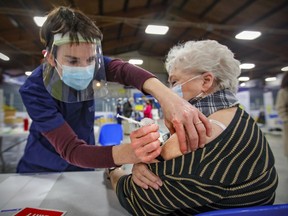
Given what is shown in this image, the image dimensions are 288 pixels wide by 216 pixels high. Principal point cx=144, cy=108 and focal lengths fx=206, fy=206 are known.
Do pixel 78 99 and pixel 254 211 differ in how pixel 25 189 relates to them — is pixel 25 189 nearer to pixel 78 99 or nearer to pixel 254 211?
pixel 78 99

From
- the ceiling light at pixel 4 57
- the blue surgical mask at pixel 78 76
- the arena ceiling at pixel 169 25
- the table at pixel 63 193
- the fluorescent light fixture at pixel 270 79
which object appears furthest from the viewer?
the fluorescent light fixture at pixel 270 79

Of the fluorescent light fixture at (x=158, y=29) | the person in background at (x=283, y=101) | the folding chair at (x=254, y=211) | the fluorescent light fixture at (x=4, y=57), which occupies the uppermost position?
the fluorescent light fixture at (x=158, y=29)

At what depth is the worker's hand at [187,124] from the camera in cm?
40

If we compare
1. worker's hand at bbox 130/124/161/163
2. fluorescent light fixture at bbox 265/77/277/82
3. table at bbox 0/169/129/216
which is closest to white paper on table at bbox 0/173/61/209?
table at bbox 0/169/129/216

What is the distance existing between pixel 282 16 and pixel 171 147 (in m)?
1.32

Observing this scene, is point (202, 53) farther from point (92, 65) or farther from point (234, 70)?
point (92, 65)

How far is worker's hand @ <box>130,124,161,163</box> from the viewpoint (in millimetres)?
424

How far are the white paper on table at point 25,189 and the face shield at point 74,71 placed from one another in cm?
34

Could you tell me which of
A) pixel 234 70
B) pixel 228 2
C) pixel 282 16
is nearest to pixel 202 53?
pixel 234 70

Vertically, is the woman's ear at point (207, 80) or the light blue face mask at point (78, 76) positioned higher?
the light blue face mask at point (78, 76)

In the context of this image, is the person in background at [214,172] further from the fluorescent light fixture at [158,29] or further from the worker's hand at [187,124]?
the fluorescent light fixture at [158,29]

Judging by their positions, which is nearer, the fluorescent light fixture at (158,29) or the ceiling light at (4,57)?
the fluorescent light fixture at (158,29)

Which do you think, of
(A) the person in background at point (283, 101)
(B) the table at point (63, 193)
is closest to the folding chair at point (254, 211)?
(B) the table at point (63, 193)

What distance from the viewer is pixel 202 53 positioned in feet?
2.16
